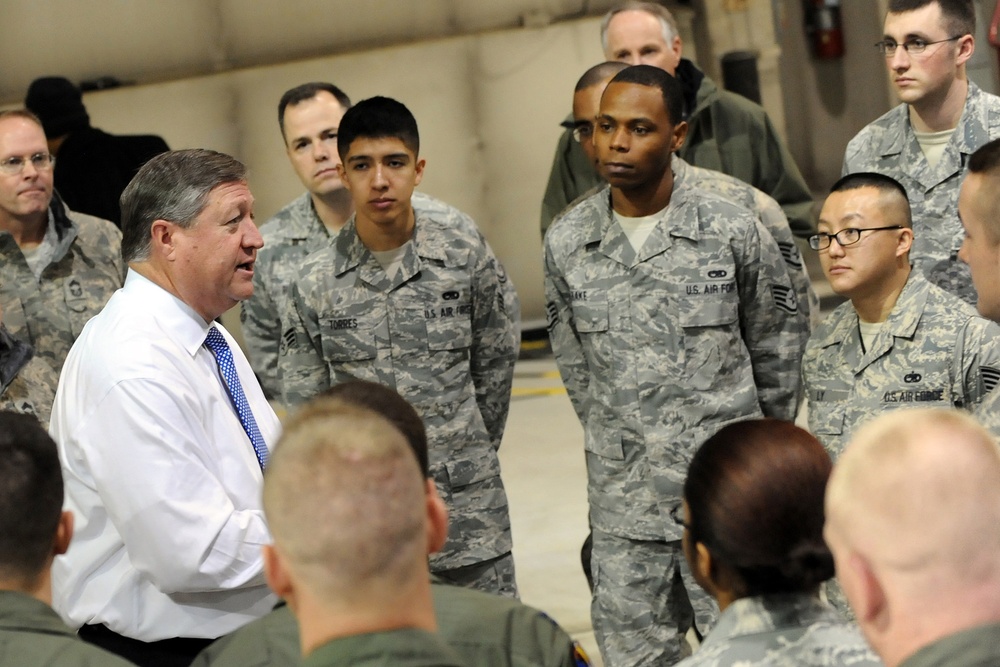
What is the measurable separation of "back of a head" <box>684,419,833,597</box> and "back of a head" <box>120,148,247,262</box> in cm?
126

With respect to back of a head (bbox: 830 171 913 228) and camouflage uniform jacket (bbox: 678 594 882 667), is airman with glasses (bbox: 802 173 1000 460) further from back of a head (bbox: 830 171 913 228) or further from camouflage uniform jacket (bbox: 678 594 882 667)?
camouflage uniform jacket (bbox: 678 594 882 667)

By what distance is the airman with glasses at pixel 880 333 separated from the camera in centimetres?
316

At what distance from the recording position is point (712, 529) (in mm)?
1966

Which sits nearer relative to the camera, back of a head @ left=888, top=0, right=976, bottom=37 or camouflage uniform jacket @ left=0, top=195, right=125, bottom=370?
back of a head @ left=888, top=0, right=976, bottom=37

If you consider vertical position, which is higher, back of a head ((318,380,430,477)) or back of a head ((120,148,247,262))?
back of a head ((120,148,247,262))

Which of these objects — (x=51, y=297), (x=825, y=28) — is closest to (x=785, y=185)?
(x=51, y=297)

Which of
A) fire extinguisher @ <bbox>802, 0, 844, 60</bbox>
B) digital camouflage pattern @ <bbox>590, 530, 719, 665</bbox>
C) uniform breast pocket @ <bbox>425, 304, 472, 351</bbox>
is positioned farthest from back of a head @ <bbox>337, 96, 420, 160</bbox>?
fire extinguisher @ <bbox>802, 0, 844, 60</bbox>

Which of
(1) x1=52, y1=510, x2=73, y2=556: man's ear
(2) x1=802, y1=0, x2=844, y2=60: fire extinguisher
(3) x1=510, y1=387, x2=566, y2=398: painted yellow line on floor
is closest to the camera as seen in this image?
(1) x1=52, y1=510, x2=73, y2=556: man's ear

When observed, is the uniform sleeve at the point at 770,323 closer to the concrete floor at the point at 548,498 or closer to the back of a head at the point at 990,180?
the back of a head at the point at 990,180

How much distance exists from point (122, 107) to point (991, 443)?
306 inches

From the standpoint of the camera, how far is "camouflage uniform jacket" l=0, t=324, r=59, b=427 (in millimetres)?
3637

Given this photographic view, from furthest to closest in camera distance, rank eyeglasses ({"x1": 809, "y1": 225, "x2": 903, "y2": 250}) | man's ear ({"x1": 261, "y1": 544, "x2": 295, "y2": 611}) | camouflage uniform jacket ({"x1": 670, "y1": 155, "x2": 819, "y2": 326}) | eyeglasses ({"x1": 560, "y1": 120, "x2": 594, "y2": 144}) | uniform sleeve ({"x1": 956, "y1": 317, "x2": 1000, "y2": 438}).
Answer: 1. eyeglasses ({"x1": 560, "y1": 120, "x2": 594, "y2": 144})
2. camouflage uniform jacket ({"x1": 670, "y1": 155, "x2": 819, "y2": 326})
3. eyeglasses ({"x1": 809, "y1": 225, "x2": 903, "y2": 250})
4. uniform sleeve ({"x1": 956, "y1": 317, "x2": 1000, "y2": 438})
5. man's ear ({"x1": 261, "y1": 544, "x2": 295, "y2": 611})

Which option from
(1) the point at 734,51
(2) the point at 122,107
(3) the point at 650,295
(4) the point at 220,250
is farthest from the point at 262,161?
(4) the point at 220,250

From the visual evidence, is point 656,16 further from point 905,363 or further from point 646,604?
point 646,604
